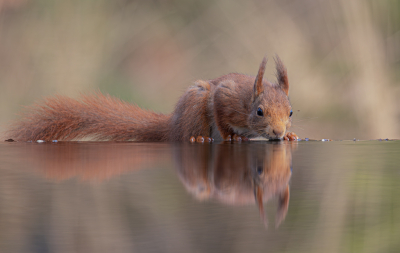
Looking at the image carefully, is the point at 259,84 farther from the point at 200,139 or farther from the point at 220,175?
the point at 220,175

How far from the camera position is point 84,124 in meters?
2.89

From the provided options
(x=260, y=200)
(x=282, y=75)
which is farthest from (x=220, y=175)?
(x=282, y=75)

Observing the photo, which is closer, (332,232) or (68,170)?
(332,232)

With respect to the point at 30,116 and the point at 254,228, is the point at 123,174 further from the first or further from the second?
the point at 30,116

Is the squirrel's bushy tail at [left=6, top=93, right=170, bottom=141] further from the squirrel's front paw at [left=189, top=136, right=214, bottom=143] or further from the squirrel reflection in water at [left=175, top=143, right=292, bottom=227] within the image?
the squirrel reflection in water at [left=175, top=143, right=292, bottom=227]

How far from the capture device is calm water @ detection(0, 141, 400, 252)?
419 millimetres

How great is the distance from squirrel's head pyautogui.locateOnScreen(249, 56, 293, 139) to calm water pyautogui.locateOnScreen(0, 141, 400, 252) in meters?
1.44

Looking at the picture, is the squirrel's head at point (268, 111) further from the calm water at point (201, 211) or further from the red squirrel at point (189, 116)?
the calm water at point (201, 211)

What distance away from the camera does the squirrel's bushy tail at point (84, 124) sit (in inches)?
112

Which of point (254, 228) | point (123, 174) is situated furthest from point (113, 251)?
point (123, 174)

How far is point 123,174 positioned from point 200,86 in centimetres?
193

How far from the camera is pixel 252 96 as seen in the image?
2615mm

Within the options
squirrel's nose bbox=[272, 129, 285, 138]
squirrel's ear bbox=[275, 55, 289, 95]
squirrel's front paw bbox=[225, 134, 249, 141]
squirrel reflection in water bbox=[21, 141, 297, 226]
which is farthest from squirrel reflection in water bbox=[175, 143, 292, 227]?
squirrel's ear bbox=[275, 55, 289, 95]

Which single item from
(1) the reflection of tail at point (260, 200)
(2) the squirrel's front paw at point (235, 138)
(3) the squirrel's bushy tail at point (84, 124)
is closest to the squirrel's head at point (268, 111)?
(2) the squirrel's front paw at point (235, 138)
